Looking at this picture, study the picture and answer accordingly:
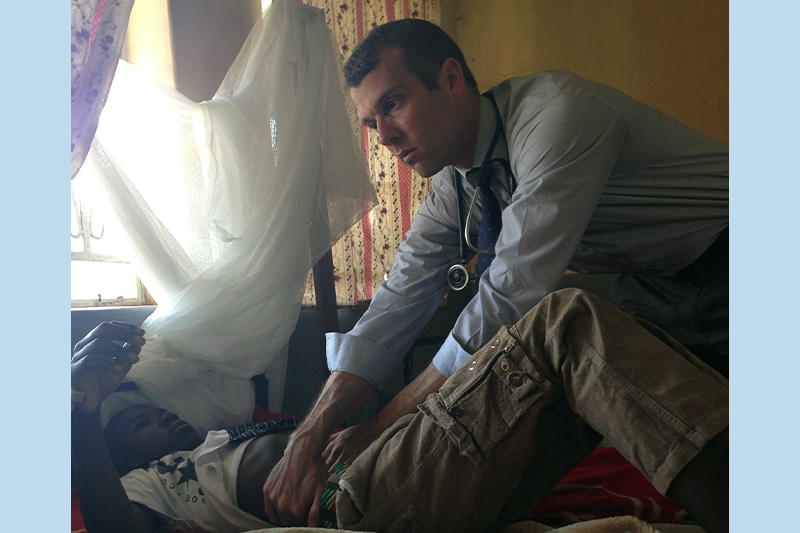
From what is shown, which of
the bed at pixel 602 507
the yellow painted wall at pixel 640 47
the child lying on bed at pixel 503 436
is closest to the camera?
→ the child lying on bed at pixel 503 436

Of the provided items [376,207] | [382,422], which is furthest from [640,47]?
[382,422]

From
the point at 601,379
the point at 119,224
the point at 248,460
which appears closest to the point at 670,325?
the point at 601,379

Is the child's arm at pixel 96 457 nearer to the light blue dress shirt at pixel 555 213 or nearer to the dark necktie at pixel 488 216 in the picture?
the light blue dress shirt at pixel 555 213

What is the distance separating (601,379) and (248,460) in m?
0.65

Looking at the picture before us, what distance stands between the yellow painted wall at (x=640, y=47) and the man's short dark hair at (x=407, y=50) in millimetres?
1654

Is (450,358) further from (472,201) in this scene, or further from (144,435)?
(144,435)

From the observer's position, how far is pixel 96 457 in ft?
2.78

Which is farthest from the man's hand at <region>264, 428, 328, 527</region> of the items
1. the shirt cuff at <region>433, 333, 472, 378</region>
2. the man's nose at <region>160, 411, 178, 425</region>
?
the man's nose at <region>160, 411, 178, 425</region>

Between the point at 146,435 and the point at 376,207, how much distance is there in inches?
59.3

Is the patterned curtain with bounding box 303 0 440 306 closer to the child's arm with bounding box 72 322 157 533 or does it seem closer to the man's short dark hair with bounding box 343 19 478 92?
the man's short dark hair with bounding box 343 19 478 92

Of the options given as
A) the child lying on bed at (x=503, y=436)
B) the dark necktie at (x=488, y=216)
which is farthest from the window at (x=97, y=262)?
the dark necktie at (x=488, y=216)

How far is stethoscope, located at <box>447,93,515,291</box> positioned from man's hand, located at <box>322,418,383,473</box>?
1.21ft

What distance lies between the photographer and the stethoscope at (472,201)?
3.69 ft

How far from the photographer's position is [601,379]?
0.63 meters
